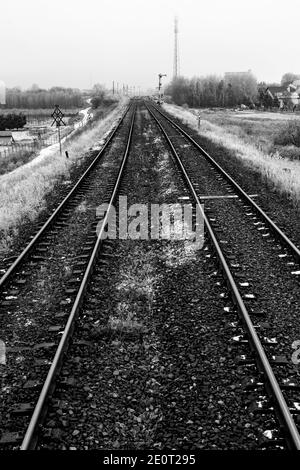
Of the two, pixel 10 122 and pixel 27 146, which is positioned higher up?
pixel 10 122

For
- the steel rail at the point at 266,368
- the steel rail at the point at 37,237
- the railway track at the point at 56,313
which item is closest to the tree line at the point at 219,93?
the steel rail at the point at 37,237

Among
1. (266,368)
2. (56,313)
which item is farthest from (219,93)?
(266,368)

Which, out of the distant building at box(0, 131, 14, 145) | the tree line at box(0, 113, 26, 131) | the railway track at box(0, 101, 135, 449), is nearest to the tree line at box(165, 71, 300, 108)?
the tree line at box(0, 113, 26, 131)

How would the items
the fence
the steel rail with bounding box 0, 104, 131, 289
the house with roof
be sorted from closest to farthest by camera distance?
the steel rail with bounding box 0, 104, 131, 289 < the fence < the house with roof

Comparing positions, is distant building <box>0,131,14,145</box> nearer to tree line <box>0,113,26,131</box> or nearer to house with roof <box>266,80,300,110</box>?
tree line <box>0,113,26,131</box>

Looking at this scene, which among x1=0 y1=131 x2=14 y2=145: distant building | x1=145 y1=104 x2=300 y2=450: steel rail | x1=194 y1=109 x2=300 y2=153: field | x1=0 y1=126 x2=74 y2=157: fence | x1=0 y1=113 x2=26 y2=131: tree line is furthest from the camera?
x1=0 y1=113 x2=26 y2=131: tree line

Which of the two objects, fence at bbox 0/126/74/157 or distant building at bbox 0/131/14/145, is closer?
fence at bbox 0/126/74/157

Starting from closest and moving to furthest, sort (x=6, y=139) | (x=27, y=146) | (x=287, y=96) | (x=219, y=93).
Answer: (x=27, y=146)
(x=6, y=139)
(x=219, y=93)
(x=287, y=96)

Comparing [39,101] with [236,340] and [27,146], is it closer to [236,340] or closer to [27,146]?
[27,146]

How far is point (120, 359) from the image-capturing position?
5.42m

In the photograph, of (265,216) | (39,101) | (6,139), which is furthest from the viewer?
(39,101)
